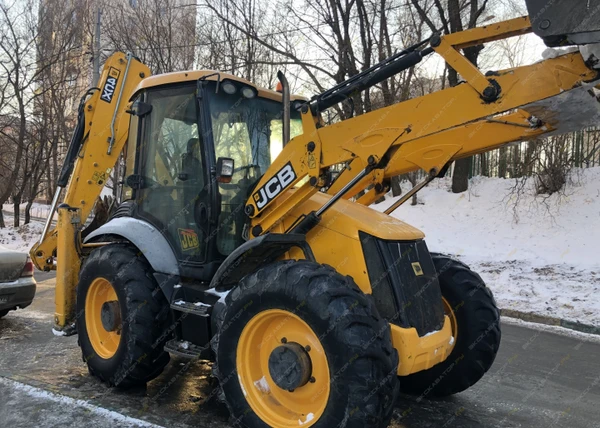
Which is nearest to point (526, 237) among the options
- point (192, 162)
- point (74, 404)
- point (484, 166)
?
point (484, 166)

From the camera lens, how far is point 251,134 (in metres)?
4.48

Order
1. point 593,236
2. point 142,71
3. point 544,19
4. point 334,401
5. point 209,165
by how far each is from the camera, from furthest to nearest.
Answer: point 593,236 → point 142,71 → point 209,165 → point 334,401 → point 544,19

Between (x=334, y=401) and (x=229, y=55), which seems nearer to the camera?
(x=334, y=401)

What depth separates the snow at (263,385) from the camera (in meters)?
3.60

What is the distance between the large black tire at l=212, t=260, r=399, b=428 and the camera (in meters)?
3.03

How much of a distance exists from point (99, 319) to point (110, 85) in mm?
2659

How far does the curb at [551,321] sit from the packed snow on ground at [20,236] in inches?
535

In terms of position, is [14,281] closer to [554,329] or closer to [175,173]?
[175,173]

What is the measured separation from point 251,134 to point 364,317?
204cm

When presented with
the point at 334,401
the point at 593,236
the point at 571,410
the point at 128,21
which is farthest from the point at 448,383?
the point at 128,21

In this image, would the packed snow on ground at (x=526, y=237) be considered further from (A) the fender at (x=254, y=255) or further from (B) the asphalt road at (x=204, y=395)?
(A) the fender at (x=254, y=255)

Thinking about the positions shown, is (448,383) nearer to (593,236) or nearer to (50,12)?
(593,236)

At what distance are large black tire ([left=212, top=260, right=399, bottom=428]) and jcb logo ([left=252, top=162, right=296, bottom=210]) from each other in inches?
26.5

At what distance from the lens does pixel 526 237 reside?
1240 centimetres
